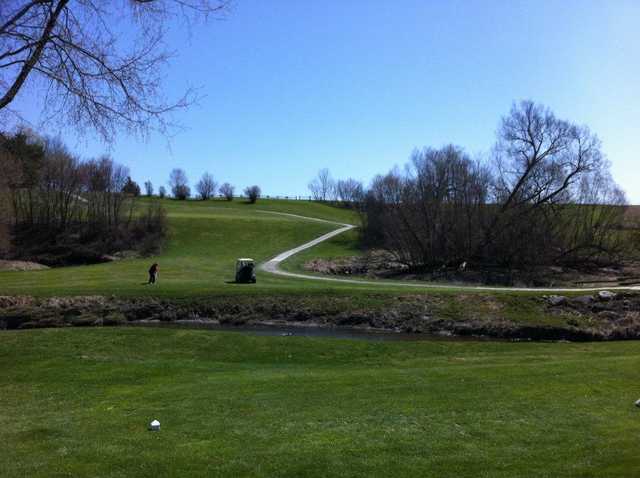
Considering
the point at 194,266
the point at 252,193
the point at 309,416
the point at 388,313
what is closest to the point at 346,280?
the point at 388,313

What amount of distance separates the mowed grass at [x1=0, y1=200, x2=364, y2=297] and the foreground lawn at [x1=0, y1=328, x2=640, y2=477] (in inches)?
684

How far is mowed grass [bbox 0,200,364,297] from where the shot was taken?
31.8 m

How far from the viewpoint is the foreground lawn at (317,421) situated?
5.71 m

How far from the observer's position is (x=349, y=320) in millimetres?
27375

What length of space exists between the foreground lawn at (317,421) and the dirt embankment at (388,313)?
38.2 ft

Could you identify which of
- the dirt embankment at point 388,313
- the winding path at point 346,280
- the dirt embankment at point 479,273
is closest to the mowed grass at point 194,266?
the winding path at point 346,280

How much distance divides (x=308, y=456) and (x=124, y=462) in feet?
6.33

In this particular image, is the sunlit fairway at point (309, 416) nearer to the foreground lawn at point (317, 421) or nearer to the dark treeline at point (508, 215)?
the foreground lawn at point (317, 421)

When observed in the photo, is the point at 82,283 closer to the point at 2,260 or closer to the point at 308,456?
the point at 2,260

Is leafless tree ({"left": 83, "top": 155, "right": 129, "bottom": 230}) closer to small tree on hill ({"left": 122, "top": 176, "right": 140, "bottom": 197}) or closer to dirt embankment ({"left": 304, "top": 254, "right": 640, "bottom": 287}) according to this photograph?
small tree on hill ({"left": 122, "top": 176, "right": 140, "bottom": 197})

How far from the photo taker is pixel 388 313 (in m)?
27.6

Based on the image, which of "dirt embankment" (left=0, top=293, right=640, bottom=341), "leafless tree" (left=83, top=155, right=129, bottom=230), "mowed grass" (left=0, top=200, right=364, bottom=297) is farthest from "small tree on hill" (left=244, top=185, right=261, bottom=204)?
"dirt embankment" (left=0, top=293, right=640, bottom=341)

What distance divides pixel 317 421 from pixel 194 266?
4217 cm

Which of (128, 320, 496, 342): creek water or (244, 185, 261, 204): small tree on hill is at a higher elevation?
(244, 185, 261, 204): small tree on hill
